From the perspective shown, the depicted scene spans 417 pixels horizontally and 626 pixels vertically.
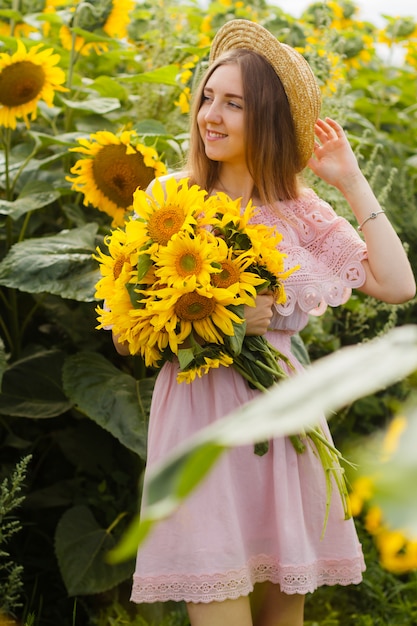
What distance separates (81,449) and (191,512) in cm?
93

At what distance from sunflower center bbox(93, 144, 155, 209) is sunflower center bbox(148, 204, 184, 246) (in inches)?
22.3

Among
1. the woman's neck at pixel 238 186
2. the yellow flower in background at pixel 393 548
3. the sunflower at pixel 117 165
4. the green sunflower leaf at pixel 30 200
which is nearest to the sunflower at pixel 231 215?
the woman's neck at pixel 238 186

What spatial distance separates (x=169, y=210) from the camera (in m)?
1.49

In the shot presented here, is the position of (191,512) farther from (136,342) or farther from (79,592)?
(79,592)

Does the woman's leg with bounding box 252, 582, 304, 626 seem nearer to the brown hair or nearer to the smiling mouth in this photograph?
the brown hair

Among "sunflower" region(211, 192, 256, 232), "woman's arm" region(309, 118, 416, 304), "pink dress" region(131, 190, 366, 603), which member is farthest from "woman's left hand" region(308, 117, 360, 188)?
"sunflower" region(211, 192, 256, 232)

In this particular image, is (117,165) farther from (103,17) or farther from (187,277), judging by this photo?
(103,17)

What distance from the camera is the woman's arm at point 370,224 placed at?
1690 mm

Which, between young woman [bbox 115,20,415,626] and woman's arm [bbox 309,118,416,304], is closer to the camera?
young woman [bbox 115,20,415,626]

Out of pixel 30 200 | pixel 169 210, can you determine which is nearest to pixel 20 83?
pixel 30 200

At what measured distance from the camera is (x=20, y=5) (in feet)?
10.9

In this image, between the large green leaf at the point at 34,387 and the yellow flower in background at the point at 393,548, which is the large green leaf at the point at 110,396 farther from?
the yellow flower in background at the point at 393,548

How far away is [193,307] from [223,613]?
0.54m

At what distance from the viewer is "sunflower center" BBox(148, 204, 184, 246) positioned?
1478 millimetres
